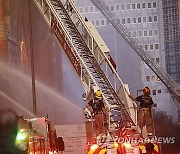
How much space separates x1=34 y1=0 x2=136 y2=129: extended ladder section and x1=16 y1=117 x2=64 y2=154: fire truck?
328 centimetres

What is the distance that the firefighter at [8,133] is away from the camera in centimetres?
338

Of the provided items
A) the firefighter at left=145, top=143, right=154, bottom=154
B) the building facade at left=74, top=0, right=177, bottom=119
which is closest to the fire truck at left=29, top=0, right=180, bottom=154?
the building facade at left=74, top=0, right=177, bottom=119

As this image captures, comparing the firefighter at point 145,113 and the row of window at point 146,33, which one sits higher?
the row of window at point 146,33

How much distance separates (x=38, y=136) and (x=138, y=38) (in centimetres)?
635

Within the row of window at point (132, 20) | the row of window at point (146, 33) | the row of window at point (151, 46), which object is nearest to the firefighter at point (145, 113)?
the row of window at point (151, 46)

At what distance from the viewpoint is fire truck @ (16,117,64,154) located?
6770 mm

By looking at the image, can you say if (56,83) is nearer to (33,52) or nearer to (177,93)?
(33,52)

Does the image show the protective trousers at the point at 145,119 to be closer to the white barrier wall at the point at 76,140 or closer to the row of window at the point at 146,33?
the white barrier wall at the point at 76,140

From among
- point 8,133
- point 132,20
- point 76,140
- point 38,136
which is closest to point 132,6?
point 132,20

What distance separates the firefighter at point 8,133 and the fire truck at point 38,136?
2693 millimetres

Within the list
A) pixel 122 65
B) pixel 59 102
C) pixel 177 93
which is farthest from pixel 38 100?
pixel 177 93

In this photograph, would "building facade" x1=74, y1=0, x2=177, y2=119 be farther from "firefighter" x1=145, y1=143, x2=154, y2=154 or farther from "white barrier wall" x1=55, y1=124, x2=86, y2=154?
"firefighter" x1=145, y1=143, x2=154, y2=154

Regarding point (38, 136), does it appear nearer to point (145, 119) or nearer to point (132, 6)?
point (145, 119)

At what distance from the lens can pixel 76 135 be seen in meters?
13.2
